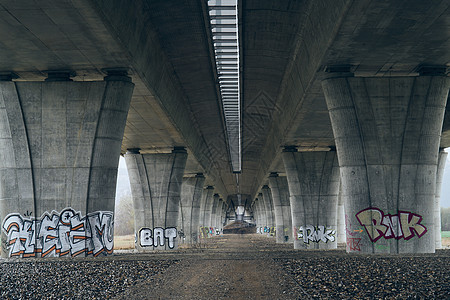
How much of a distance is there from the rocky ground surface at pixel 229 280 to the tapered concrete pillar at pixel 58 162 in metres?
2.42

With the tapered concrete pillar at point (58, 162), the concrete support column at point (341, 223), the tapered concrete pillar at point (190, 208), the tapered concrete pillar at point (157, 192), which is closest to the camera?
the tapered concrete pillar at point (58, 162)

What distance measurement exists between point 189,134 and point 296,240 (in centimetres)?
1452

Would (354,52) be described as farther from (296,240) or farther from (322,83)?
(296,240)

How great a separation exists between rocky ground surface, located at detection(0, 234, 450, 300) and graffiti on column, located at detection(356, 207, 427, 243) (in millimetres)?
3036

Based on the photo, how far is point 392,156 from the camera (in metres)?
23.2

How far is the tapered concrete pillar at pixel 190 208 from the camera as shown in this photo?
6556cm

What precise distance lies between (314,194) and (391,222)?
Result: 19.5 m

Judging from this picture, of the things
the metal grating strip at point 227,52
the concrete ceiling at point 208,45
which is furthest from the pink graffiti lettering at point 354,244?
the metal grating strip at point 227,52

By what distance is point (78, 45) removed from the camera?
62.0ft

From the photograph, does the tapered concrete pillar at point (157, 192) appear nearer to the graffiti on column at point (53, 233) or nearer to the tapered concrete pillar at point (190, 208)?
the graffiti on column at point (53, 233)

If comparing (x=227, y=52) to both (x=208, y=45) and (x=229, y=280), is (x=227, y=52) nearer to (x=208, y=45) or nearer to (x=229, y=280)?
(x=208, y=45)

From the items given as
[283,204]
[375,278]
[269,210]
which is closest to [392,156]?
[375,278]

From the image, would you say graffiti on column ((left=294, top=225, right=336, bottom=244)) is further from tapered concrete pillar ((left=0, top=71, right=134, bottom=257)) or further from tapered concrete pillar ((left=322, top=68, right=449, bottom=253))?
tapered concrete pillar ((left=0, top=71, right=134, bottom=257))

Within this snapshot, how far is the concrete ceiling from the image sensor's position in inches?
642
